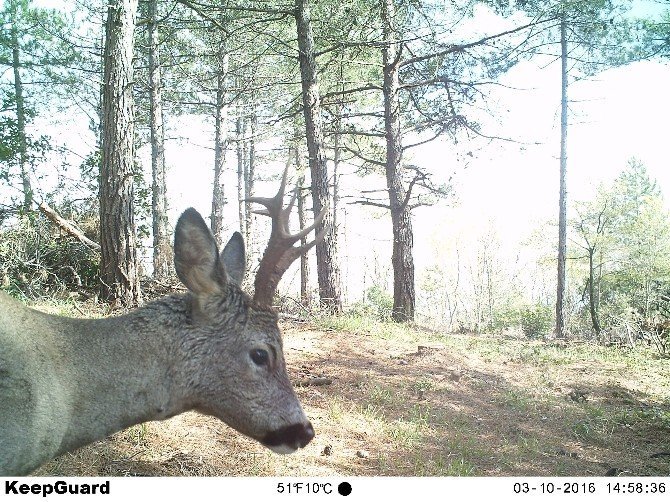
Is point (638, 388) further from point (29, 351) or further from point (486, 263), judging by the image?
point (486, 263)

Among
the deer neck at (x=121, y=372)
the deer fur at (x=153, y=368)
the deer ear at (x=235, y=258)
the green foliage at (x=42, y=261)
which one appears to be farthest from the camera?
the green foliage at (x=42, y=261)

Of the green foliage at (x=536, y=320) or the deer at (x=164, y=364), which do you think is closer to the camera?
the deer at (x=164, y=364)

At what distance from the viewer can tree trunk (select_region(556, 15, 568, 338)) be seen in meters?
7.15

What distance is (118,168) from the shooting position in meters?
4.73

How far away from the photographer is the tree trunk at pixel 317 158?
707 cm

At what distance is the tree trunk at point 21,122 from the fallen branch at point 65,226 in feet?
0.65

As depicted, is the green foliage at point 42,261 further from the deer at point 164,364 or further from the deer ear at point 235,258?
the deer at point 164,364

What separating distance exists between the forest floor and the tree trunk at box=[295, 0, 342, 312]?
6.02ft

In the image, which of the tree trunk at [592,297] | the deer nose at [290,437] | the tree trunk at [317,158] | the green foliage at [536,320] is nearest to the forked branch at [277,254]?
the deer nose at [290,437]

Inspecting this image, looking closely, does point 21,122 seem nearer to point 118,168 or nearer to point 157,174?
point 157,174
